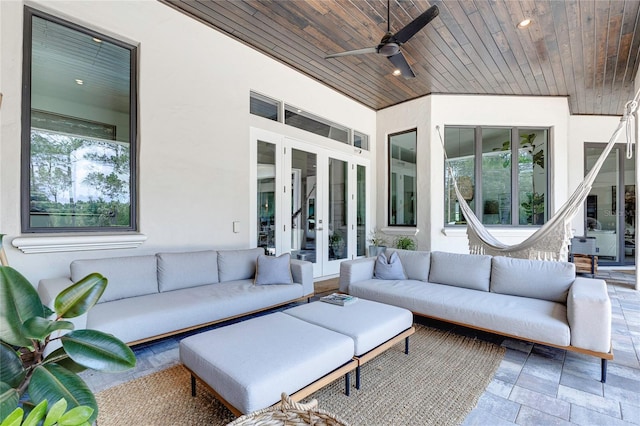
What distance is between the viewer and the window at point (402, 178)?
552cm

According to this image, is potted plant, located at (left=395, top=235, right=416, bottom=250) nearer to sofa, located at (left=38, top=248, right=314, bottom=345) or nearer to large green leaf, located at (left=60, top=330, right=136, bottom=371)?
sofa, located at (left=38, top=248, right=314, bottom=345)

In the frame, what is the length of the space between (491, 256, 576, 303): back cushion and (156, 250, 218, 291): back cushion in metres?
2.76

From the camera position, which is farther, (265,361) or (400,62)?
(400,62)

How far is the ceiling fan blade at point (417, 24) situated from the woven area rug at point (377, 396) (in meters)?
2.65

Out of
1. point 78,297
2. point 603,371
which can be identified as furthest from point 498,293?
point 78,297

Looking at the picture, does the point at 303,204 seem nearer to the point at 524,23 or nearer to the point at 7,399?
the point at 524,23

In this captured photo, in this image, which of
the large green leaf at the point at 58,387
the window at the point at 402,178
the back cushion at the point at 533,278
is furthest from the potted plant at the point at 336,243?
the large green leaf at the point at 58,387

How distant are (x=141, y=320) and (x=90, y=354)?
1616 millimetres

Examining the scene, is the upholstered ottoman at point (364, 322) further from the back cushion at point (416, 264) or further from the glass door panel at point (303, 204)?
the glass door panel at point (303, 204)

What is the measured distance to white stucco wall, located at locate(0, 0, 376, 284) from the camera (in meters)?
2.38

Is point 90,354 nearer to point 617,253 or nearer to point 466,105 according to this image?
point 466,105

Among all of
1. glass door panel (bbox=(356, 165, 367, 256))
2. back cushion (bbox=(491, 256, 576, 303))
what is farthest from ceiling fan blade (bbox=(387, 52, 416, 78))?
glass door panel (bbox=(356, 165, 367, 256))

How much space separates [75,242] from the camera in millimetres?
2605

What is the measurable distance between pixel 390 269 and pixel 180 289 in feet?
7.03
